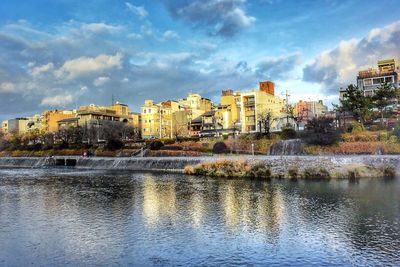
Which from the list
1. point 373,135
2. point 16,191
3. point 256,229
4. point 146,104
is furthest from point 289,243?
point 146,104

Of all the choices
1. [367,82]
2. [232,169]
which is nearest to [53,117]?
[367,82]

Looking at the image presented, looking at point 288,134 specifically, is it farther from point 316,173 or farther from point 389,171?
point 389,171

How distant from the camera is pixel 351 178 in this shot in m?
45.0

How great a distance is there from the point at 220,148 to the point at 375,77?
6664cm

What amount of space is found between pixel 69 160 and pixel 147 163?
96.2ft

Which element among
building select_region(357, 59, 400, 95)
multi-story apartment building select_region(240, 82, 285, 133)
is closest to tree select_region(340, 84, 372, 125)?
multi-story apartment building select_region(240, 82, 285, 133)

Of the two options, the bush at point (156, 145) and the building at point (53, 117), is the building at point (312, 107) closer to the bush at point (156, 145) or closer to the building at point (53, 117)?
the bush at point (156, 145)

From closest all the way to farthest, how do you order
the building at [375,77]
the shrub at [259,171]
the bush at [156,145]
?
1. the shrub at [259,171]
2. the bush at [156,145]
3. the building at [375,77]

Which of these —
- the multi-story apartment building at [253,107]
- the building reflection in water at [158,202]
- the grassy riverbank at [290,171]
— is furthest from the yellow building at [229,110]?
the building reflection in water at [158,202]

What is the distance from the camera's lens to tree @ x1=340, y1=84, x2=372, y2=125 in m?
73.4

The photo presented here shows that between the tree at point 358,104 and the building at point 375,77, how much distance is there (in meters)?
40.1

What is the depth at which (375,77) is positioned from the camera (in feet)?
380

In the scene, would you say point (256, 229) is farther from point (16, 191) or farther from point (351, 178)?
point (16, 191)

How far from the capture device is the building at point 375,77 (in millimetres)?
113500
